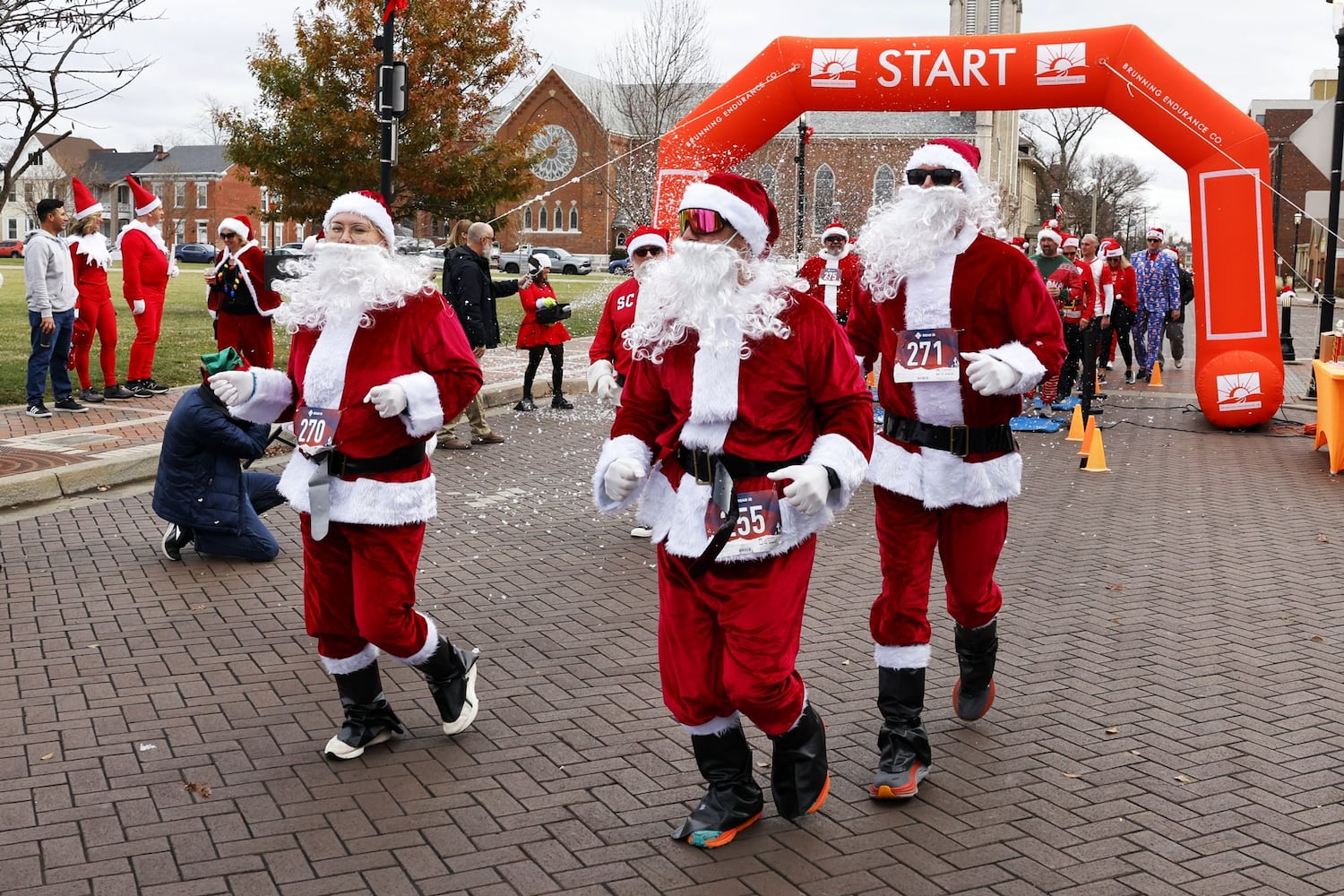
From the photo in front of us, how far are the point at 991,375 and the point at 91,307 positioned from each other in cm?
1142

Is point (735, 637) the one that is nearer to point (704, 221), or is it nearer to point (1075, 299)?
point (704, 221)

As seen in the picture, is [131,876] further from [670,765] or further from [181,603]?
[181,603]

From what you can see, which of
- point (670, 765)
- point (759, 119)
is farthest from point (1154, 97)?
point (670, 765)

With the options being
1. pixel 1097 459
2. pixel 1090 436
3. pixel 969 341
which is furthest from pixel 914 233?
pixel 1090 436

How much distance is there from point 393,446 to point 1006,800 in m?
2.42

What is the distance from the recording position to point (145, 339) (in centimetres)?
1355

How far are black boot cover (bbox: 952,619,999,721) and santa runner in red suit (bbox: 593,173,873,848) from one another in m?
1.16

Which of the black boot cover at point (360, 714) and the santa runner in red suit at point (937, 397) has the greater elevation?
the santa runner in red suit at point (937, 397)

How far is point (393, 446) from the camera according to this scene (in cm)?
456

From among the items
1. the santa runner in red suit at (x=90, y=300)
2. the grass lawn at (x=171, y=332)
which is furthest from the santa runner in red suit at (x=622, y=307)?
the grass lawn at (x=171, y=332)

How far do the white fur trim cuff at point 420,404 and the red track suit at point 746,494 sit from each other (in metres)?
0.78

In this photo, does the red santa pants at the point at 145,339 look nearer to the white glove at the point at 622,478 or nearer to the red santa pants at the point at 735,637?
the white glove at the point at 622,478

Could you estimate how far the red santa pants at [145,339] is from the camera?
527 inches

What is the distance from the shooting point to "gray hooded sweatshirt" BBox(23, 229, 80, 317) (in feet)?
38.9
